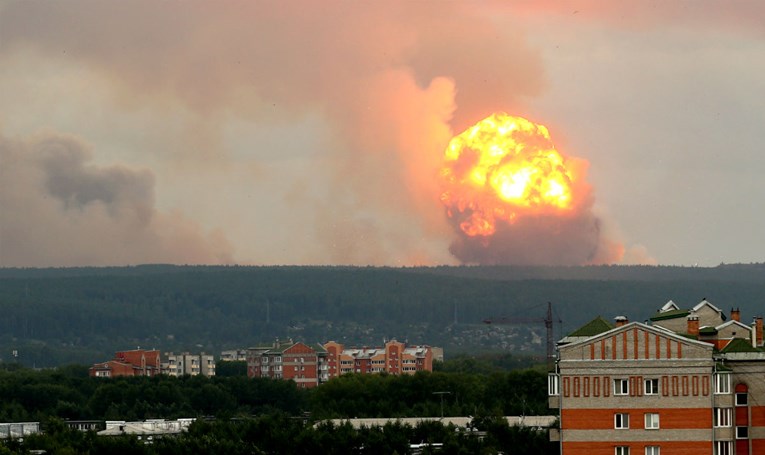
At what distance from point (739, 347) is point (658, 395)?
4885 mm

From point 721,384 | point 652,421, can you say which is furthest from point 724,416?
point 652,421

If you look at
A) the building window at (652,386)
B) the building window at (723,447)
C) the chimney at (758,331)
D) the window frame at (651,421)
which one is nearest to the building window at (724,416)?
the building window at (723,447)

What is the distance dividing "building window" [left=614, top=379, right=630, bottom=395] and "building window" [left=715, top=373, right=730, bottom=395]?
4.30 meters

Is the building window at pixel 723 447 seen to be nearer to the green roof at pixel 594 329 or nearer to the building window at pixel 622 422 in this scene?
the building window at pixel 622 422

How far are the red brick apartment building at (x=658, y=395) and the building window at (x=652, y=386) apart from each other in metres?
0.05

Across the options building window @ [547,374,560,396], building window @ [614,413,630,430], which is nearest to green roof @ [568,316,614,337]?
building window @ [547,374,560,396]

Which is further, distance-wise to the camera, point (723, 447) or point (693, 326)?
point (693, 326)

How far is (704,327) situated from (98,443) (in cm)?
4360

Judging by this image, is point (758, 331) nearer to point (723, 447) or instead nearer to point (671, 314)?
point (723, 447)

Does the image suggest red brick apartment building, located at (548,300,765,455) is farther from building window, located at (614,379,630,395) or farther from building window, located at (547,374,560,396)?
building window, located at (547,374,560,396)

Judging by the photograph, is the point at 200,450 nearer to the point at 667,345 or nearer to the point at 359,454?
the point at 359,454

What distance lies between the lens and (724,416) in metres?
105

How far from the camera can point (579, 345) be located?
4181 inches

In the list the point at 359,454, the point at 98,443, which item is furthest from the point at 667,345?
the point at 98,443
